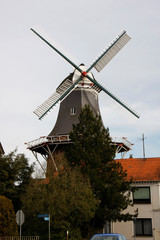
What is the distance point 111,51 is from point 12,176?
25992mm

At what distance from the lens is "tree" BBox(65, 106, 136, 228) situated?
30703 mm

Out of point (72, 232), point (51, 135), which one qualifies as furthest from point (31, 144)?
point (72, 232)

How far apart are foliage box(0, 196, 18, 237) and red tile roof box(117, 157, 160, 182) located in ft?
53.2

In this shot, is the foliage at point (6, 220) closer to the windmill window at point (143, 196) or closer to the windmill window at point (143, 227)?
the windmill window at point (143, 227)

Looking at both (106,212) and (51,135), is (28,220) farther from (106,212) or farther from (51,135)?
(51,135)

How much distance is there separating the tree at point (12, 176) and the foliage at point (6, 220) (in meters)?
6.17

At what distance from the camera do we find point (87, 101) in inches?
1971

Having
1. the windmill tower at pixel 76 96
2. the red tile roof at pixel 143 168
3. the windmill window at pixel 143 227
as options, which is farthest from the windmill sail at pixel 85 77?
the windmill window at pixel 143 227

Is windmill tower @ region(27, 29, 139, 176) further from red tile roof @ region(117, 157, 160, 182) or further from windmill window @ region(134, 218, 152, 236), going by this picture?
windmill window @ region(134, 218, 152, 236)

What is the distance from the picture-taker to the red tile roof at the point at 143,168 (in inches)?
1542

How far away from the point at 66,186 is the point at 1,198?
17.0 feet

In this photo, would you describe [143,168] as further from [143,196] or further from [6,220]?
[6,220]

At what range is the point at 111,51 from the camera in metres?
53.2

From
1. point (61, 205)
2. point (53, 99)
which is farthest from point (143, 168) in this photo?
point (61, 205)
